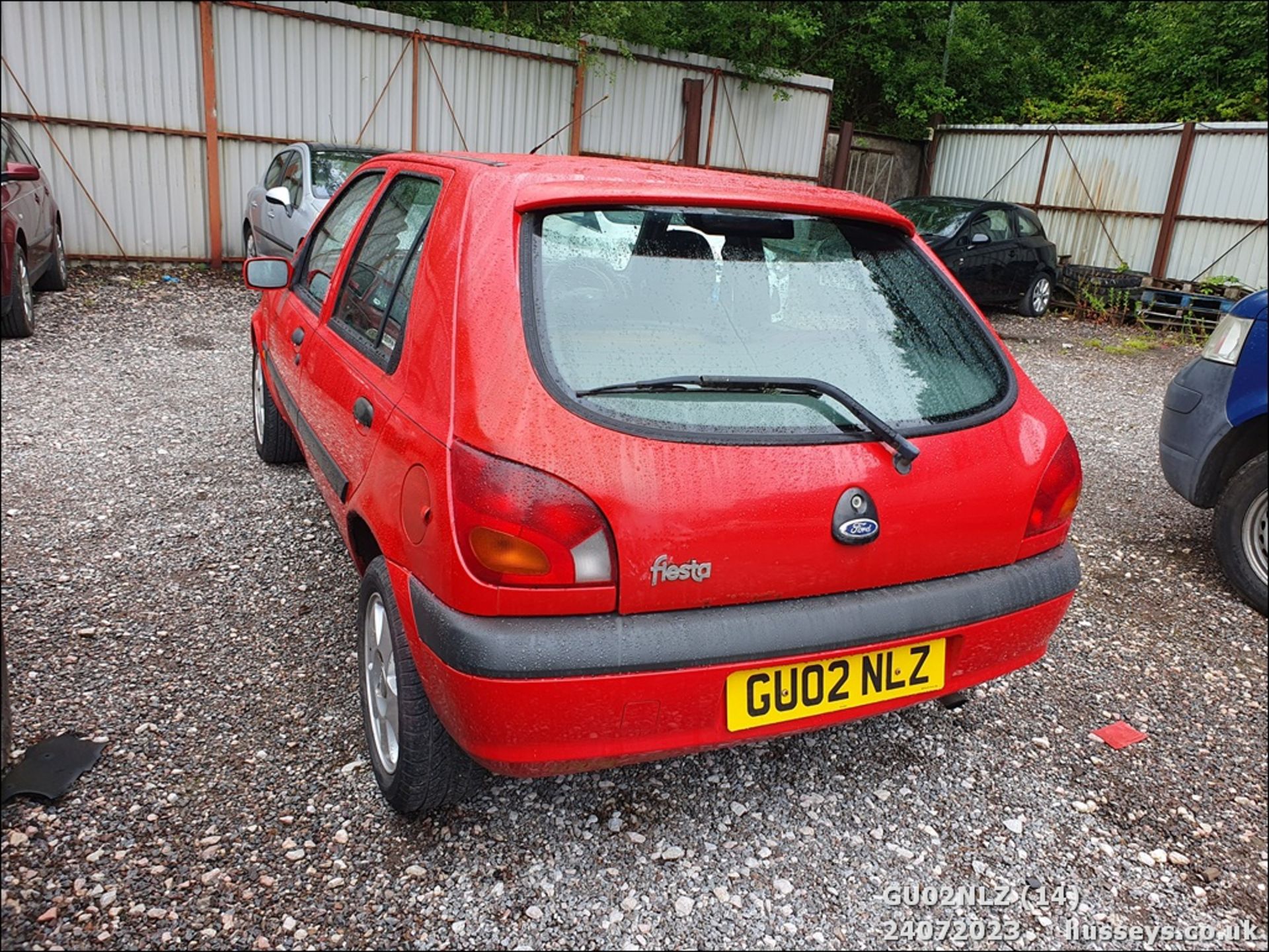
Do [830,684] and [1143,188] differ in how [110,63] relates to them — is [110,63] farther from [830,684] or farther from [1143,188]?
[1143,188]

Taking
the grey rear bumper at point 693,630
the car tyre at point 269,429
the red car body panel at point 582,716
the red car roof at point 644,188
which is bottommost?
the car tyre at point 269,429

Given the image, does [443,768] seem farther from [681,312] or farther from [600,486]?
Result: [681,312]

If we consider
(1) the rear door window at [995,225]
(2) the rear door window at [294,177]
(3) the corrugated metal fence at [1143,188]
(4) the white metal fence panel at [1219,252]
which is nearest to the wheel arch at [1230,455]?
(2) the rear door window at [294,177]

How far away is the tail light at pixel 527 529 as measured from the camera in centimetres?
183

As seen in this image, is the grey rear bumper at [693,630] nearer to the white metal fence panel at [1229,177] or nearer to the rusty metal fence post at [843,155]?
the white metal fence panel at [1229,177]

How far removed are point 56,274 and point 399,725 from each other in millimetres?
8062

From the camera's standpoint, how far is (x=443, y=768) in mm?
2197

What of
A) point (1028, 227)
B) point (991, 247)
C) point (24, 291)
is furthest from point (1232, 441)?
point (1028, 227)

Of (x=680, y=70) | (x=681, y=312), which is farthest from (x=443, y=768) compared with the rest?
(x=680, y=70)

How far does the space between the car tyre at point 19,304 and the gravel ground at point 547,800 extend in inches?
136

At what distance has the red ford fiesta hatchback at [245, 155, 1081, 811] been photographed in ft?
6.09

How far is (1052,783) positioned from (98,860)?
8.11 feet

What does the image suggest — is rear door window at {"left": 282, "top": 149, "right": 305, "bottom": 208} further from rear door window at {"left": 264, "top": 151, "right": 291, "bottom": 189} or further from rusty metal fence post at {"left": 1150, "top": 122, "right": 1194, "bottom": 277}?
rusty metal fence post at {"left": 1150, "top": 122, "right": 1194, "bottom": 277}

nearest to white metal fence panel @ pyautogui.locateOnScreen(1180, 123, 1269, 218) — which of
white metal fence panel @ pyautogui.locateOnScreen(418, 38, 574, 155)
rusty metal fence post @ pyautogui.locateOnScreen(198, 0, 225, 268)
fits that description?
white metal fence panel @ pyautogui.locateOnScreen(418, 38, 574, 155)
